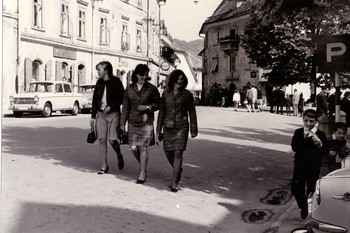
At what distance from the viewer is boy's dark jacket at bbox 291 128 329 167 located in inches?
185

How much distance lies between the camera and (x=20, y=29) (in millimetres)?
15227

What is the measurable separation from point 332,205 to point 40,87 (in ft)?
55.7

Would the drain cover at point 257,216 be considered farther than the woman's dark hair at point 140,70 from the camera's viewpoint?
No

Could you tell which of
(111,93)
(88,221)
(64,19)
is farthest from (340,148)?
(64,19)

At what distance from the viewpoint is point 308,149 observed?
474cm

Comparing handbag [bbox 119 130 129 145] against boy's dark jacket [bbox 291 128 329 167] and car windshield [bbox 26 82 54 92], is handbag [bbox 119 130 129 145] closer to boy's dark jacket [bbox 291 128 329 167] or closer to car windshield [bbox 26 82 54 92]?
boy's dark jacket [bbox 291 128 329 167]

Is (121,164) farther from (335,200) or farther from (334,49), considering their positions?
(335,200)

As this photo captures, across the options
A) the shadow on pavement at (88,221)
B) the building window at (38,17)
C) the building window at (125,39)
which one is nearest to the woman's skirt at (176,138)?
the shadow on pavement at (88,221)

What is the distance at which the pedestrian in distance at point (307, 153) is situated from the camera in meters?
4.57

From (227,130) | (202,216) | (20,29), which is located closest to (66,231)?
(202,216)

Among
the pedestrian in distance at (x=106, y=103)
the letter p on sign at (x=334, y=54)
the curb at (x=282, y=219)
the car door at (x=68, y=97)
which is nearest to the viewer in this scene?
the curb at (x=282, y=219)

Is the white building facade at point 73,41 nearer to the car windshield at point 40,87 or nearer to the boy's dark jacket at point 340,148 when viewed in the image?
the car windshield at point 40,87

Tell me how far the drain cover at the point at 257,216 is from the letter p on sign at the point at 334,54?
68.8 inches

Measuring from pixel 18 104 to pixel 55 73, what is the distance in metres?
2.78
